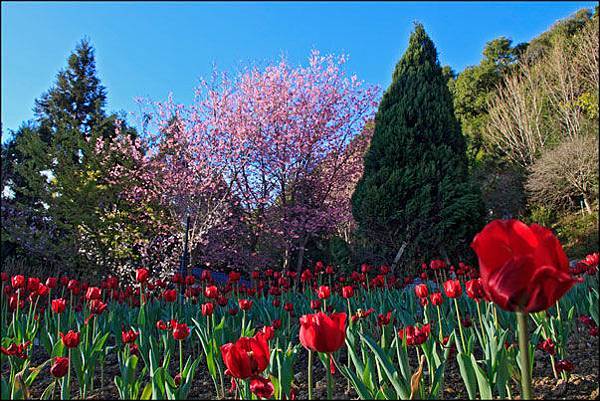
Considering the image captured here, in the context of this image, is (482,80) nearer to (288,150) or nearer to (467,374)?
(288,150)

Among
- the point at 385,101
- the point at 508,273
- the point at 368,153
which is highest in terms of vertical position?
the point at 385,101

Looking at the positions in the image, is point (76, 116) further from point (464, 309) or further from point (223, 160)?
point (464, 309)

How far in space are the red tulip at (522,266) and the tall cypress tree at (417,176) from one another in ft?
17.8

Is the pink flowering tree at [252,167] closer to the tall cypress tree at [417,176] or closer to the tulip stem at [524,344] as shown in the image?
the tall cypress tree at [417,176]

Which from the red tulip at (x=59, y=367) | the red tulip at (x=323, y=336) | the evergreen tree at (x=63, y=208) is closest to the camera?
the red tulip at (x=323, y=336)

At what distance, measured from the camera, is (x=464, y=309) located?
3.12 meters

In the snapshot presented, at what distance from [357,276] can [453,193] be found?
3060 mm

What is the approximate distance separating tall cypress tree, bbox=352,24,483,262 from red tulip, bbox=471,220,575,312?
5426mm

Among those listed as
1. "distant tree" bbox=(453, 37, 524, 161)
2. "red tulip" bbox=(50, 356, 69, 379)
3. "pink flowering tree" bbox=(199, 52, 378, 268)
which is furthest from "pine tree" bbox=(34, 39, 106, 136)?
"red tulip" bbox=(50, 356, 69, 379)

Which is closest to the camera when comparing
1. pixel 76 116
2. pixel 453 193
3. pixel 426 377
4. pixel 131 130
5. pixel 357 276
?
pixel 426 377

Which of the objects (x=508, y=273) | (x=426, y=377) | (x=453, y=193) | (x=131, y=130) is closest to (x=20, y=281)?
(x=426, y=377)

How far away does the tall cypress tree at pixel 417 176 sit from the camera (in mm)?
6086

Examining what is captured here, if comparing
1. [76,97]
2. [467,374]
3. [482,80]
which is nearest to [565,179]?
[482,80]

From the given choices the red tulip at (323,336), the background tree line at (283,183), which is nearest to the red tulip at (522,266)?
the red tulip at (323,336)
